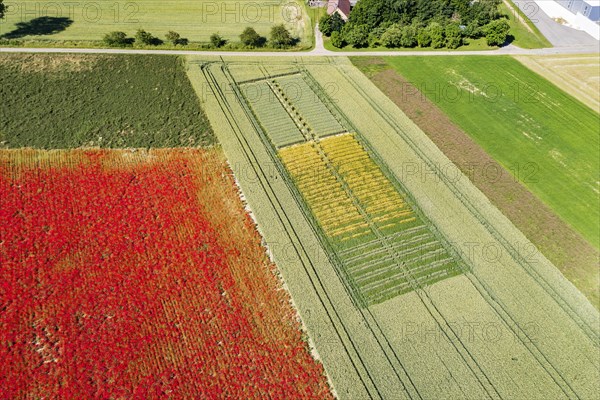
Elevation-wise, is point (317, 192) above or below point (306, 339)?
above

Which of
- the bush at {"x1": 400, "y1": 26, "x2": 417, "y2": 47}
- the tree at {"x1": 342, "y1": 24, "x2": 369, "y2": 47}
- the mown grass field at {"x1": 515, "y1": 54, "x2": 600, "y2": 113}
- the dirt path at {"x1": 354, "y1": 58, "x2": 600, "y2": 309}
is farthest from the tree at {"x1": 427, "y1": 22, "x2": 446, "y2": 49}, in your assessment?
the mown grass field at {"x1": 515, "y1": 54, "x2": 600, "y2": 113}

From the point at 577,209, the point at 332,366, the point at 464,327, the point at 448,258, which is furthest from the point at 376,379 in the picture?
the point at 577,209

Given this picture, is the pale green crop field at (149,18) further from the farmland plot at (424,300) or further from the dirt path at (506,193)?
the farmland plot at (424,300)

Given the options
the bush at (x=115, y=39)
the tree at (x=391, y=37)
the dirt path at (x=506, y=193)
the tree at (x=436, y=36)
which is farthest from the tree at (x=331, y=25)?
the bush at (x=115, y=39)

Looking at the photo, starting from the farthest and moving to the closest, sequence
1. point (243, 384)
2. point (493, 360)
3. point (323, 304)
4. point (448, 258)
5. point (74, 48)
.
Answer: point (74, 48) → point (448, 258) → point (323, 304) → point (493, 360) → point (243, 384)

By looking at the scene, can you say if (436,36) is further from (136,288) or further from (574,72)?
(136,288)

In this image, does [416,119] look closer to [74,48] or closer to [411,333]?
[411,333]

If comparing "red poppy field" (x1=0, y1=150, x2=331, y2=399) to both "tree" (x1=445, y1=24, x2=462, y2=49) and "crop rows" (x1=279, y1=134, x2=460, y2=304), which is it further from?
"tree" (x1=445, y1=24, x2=462, y2=49)
